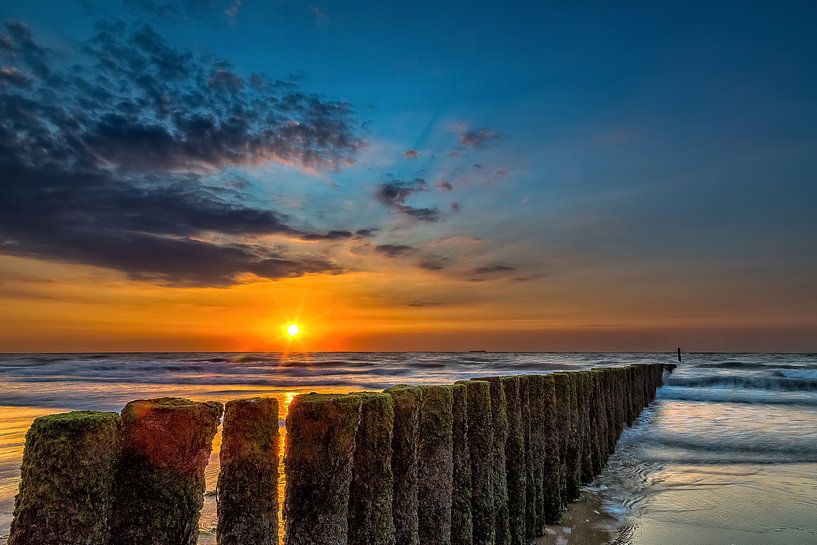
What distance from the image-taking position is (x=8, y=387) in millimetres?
28812

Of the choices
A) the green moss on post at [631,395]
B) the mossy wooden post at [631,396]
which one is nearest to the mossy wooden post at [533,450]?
the mossy wooden post at [631,396]

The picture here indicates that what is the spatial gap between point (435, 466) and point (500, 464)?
1.30m

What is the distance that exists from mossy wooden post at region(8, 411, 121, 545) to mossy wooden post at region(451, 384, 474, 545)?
115 inches

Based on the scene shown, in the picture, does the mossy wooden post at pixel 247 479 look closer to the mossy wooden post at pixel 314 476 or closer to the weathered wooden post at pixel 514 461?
the mossy wooden post at pixel 314 476

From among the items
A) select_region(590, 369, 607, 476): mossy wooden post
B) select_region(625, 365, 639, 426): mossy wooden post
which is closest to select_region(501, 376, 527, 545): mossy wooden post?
select_region(590, 369, 607, 476): mossy wooden post

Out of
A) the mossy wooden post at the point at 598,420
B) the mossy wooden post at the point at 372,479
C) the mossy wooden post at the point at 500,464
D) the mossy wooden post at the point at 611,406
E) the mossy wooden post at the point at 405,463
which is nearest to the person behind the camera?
the mossy wooden post at the point at 372,479

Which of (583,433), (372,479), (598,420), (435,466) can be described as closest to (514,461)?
(435,466)

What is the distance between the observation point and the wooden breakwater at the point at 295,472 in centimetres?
231

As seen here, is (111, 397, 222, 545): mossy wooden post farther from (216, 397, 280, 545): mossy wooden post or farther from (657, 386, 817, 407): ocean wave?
(657, 386, 817, 407): ocean wave

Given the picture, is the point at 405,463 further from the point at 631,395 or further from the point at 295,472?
the point at 631,395

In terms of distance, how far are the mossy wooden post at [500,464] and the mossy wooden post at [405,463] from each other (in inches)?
59.2

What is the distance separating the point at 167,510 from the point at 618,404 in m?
11.9

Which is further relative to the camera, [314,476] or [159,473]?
[314,476]

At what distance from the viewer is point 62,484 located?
7.46 ft
